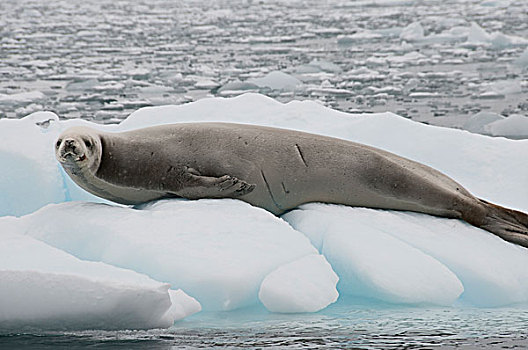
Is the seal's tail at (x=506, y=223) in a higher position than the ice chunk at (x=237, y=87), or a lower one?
lower

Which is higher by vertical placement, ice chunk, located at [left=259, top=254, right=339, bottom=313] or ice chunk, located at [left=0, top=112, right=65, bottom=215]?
ice chunk, located at [left=0, top=112, right=65, bottom=215]

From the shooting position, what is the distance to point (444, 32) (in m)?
14.4

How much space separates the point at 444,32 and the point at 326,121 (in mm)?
9979

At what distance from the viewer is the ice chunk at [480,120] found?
689 cm

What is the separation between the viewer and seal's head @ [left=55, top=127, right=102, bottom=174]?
3637mm

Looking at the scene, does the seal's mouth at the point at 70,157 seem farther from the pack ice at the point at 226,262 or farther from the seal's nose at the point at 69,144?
the pack ice at the point at 226,262

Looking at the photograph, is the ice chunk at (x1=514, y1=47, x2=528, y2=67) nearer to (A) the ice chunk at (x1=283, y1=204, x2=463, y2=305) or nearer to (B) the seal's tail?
(B) the seal's tail

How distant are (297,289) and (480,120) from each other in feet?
14.2

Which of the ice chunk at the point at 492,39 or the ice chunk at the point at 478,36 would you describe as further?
the ice chunk at the point at 478,36

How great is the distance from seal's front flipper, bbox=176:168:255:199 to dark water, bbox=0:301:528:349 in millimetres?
779

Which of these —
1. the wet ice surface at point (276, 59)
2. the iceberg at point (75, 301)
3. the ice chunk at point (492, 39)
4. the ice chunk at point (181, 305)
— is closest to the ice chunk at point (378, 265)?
the ice chunk at point (181, 305)

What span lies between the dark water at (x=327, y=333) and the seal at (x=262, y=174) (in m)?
0.76

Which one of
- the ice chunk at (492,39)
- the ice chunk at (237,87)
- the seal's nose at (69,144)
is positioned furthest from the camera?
the ice chunk at (492,39)

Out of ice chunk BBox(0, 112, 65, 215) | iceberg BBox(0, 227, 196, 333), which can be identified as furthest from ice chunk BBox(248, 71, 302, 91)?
iceberg BBox(0, 227, 196, 333)
